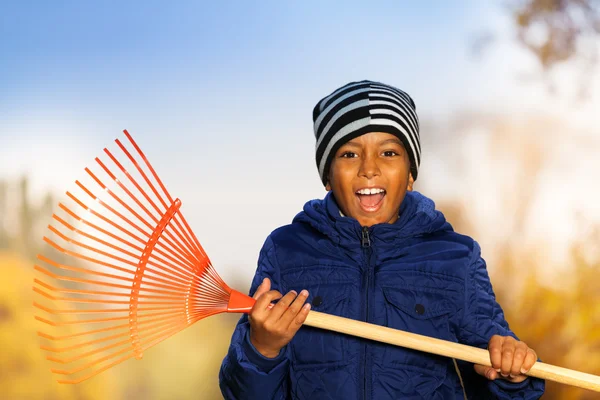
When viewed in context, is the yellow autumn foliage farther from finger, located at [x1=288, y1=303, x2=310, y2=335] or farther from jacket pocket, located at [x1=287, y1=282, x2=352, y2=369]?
finger, located at [x1=288, y1=303, x2=310, y2=335]

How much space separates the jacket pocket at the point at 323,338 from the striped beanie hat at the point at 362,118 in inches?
12.4

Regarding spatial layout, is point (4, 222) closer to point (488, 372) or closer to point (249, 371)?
point (249, 371)

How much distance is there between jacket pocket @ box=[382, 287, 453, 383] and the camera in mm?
1591

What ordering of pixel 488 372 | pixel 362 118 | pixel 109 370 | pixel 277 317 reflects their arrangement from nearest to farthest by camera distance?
pixel 277 317 → pixel 488 372 → pixel 362 118 → pixel 109 370

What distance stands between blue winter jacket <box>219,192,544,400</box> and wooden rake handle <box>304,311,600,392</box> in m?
0.08

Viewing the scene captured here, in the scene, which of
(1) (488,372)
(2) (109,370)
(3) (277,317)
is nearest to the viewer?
(3) (277,317)

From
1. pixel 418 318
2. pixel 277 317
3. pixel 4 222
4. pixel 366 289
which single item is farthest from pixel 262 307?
pixel 4 222

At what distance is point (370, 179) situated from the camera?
1.66 m

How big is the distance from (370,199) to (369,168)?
80mm

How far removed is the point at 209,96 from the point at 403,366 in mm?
2078

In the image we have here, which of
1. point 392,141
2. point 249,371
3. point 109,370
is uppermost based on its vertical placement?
point 392,141

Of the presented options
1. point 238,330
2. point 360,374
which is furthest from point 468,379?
point 238,330

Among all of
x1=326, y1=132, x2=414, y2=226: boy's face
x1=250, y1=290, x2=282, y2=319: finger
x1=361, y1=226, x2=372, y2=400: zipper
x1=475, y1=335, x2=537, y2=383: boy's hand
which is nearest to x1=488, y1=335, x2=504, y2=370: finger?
x1=475, y1=335, x2=537, y2=383: boy's hand

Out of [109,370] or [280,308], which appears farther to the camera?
[109,370]
